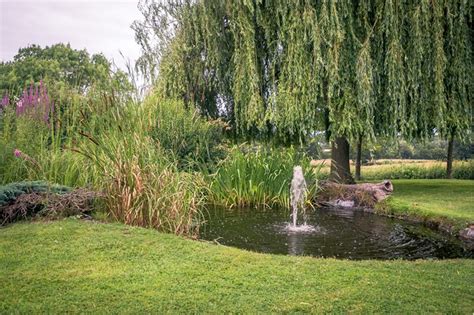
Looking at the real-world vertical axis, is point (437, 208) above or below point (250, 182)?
below

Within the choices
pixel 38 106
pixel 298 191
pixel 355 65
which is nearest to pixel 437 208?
pixel 298 191

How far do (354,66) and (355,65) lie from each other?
0.09 meters

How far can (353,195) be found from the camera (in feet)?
31.8

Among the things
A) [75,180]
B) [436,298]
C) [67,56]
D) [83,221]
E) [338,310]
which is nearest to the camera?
[338,310]

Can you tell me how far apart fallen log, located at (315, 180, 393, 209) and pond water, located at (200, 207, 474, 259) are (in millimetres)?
1279

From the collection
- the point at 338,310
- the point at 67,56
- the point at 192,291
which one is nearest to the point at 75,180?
the point at 192,291

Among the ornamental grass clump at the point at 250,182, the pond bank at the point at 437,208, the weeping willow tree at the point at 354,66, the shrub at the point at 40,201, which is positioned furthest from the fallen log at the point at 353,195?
the shrub at the point at 40,201

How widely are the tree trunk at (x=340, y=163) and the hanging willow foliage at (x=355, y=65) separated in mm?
813

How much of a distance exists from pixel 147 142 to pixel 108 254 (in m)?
1.92

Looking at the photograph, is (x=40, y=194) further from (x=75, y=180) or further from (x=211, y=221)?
(x=211, y=221)

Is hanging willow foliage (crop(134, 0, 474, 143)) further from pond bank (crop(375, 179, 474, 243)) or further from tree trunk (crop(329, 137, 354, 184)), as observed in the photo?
pond bank (crop(375, 179, 474, 243))

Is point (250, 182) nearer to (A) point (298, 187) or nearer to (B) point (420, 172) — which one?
(A) point (298, 187)

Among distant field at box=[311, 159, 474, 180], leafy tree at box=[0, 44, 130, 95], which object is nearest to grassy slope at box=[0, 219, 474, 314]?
distant field at box=[311, 159, 474, 180]

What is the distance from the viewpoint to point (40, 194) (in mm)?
5512
